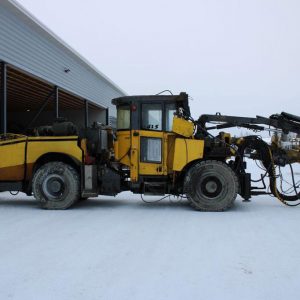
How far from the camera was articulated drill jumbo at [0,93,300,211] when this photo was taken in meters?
8.98

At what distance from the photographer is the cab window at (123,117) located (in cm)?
921

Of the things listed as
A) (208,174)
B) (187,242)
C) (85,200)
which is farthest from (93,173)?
(187,242)

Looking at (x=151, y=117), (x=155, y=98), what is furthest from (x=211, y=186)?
(x=155, y=98)

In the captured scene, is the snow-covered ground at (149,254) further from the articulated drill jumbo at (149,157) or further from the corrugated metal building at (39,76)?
the corrugated metal building at (39,76)

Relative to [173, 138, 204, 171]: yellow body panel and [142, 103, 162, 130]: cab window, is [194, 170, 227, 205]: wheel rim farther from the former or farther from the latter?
[142, 103, 162, 130]: cab window

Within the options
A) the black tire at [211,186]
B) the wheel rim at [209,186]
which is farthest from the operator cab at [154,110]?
the wheel rim at [209,186]

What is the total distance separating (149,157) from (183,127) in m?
0.95

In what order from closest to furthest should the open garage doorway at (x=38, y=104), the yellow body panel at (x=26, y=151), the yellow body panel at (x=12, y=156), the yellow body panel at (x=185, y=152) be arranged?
1. the yellow body panel at (x=185, y=152)
2. the yellow body panel at (x=26, y=151)
3. the yellow body panel at (x=12, y=156)
4. the open garage doorway at (x=38, y=104)

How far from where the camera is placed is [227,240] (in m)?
6.14

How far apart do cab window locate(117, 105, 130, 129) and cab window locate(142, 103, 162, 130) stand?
353mm

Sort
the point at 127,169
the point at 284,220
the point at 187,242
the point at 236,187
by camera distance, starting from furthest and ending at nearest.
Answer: the point at 127,169 → the point at 236,187 → the point at 284,220 → the point at 187,242

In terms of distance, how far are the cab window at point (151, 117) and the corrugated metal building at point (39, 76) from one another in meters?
6.89

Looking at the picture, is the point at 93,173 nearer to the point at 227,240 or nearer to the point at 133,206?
the point at 133,206

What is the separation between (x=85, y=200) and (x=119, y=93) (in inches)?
882
